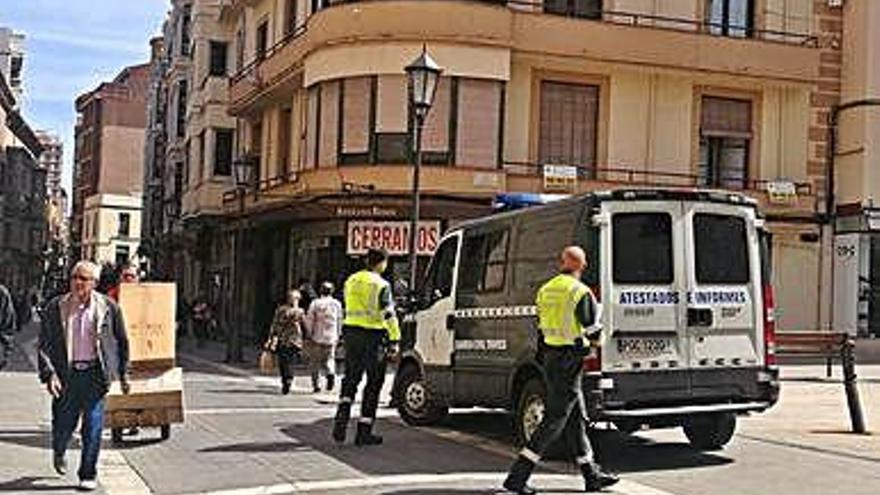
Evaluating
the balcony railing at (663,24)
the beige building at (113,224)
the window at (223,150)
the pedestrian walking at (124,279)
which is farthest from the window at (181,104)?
the beige building at (113,224)

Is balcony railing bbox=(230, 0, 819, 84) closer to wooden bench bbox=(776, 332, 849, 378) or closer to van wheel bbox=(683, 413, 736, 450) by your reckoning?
wooden bench bbox=(776, 332, 849, 378)

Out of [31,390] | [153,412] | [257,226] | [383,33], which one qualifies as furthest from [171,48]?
[153,412]

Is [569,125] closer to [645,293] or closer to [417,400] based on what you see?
[417,400]

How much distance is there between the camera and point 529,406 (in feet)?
39.7

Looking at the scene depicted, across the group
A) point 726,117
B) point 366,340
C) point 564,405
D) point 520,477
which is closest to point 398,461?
point 366,340

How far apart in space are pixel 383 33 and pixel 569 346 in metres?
18.9

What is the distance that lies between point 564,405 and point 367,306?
10.7 feet

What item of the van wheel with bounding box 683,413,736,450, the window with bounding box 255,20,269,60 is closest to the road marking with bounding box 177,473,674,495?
the van wheel with bounding box 683,413,736,450

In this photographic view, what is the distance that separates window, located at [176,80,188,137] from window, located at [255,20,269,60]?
592 inches

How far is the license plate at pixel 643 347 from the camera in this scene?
1146 centimetres

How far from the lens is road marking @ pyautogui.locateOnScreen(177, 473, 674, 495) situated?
10.0 meters

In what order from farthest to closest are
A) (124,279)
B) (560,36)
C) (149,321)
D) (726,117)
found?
(726,117)
(560,36)
(124,279)
(149,321)

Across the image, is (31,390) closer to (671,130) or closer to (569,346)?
(569,346)

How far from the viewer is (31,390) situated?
18.9 meters
